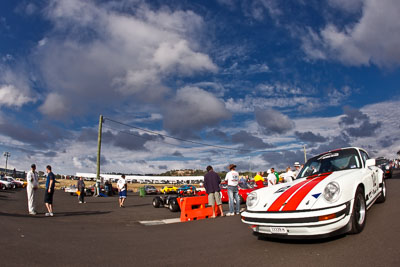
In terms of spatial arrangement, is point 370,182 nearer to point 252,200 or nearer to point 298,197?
point 298,197

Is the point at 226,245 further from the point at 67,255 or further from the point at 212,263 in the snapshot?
the point at 67,255

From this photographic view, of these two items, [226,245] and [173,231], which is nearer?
[226,245]

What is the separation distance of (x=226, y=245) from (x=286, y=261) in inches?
52.8

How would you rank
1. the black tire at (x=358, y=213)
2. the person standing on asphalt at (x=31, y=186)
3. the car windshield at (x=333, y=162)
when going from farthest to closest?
the person standing on asphalt at (x=31, y=186)
the car windshield at (x=333, y=162)
the black tire at (x=358, y=213)

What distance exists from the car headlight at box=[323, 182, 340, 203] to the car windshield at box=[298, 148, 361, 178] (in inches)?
64.9

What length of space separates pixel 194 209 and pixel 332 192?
18.4ft

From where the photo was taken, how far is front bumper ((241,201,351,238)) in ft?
11.9

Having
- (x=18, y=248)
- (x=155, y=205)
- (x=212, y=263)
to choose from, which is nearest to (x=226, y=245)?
(x=212, y=263)

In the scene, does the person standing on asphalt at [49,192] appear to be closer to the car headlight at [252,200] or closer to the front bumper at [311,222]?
the car headlight at [252,200]

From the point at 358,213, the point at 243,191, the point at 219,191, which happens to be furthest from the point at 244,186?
the point at 358,213

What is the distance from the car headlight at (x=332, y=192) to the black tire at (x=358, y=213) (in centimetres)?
Result: 42

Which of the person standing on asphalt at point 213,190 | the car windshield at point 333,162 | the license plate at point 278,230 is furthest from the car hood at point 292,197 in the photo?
the person standing on asphalt at point 213,190

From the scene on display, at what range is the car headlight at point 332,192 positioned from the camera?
382cm

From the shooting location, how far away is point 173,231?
6320 mm
